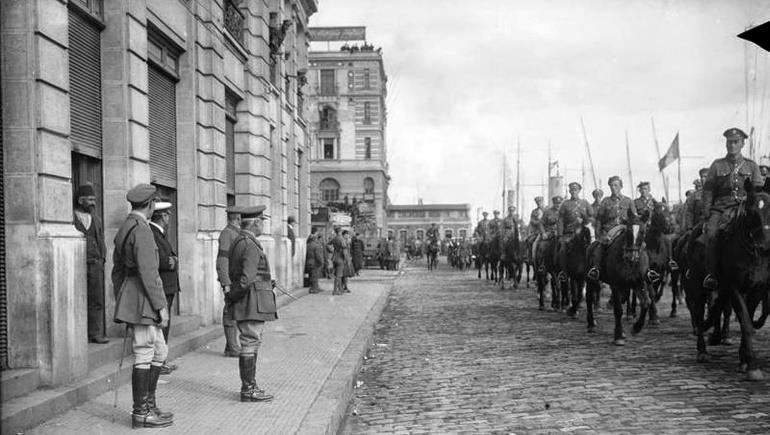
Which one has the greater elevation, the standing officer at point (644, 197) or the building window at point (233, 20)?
the building window at point (233, 20)

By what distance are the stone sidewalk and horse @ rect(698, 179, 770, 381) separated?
4.33m

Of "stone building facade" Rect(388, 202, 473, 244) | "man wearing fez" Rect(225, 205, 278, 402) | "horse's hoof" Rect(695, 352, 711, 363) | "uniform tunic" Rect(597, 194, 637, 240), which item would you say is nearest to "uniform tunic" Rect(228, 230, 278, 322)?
"man wearing fez" Rect(225, 205, 278, 402)

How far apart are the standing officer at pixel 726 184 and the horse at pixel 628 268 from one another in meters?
1.45

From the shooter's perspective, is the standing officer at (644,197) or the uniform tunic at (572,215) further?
the standing officer at (644,197)

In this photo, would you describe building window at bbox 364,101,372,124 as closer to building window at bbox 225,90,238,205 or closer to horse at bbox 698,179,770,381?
building window at bbox 225,90,238,205

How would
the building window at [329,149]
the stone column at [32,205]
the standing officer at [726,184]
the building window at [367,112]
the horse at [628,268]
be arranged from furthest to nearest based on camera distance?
the building window at [367,112] < the building window at [329,149] < the horse at [628,268] < the standing officer at [726,184] < the stone column at [32,205]

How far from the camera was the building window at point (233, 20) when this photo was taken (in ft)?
49.9

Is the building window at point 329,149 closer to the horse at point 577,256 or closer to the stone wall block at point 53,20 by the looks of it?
the horse at point 577,256

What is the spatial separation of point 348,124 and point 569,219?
73338 millimetres

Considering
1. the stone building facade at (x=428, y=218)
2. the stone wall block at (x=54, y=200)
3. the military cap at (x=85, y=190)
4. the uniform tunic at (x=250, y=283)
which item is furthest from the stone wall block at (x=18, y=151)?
the stone building facade at (x=428, y=218)

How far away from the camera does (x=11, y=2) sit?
6836 millimetres

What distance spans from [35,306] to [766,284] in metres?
7.68

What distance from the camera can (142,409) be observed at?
20.2 feet

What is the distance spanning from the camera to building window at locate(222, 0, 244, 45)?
15.2m
